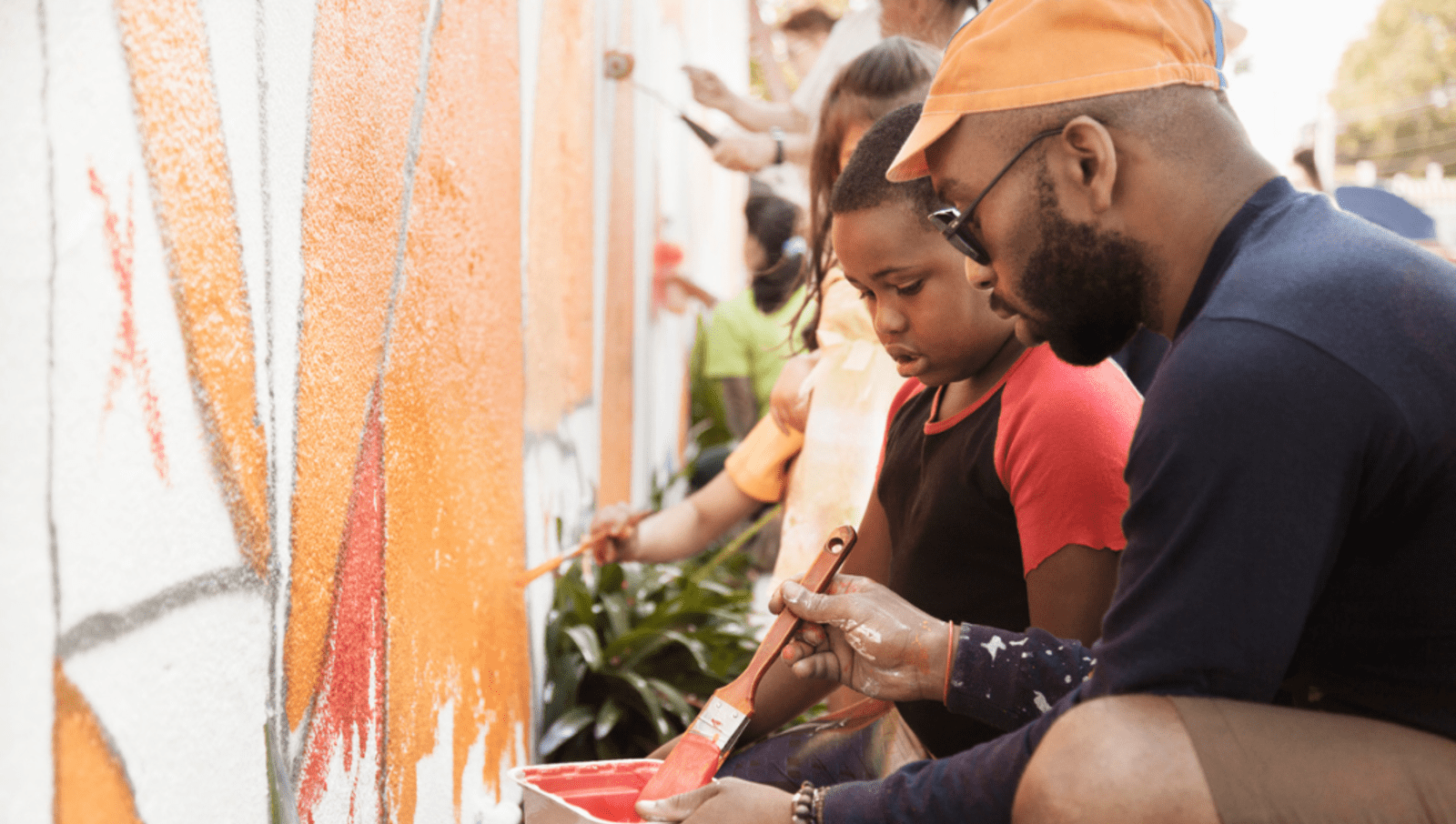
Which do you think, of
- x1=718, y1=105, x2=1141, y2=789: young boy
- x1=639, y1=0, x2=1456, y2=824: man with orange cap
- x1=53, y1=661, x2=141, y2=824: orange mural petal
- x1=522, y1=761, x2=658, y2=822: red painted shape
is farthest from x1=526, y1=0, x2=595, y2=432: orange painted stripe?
x1=53, y1=661, x2=141, y2=824: orange mural petal

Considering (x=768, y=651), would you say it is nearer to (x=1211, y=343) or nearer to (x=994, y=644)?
(x=994, y=644)

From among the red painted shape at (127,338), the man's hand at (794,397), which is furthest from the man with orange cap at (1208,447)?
the man's hand at (794,397)

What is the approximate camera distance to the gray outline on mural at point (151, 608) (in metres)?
0.95

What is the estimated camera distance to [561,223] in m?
3.38

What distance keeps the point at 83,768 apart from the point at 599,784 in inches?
33.4

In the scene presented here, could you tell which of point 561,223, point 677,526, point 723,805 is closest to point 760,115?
point 561,223

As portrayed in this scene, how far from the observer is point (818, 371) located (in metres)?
2.63

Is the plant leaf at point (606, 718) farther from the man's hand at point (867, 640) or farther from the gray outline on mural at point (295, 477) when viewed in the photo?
the gray outline on mural at point (295, 477)

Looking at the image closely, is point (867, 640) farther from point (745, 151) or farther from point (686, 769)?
point (745, 151)

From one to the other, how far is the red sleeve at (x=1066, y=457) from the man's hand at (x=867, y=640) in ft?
0.69

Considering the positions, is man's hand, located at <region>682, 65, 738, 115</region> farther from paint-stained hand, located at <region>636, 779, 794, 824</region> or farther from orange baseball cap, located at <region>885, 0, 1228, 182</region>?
paint-stained hand, located at <region>636, 779, 794, 824</region>

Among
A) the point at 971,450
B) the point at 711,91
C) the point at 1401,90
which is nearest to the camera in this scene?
the point at 971,450

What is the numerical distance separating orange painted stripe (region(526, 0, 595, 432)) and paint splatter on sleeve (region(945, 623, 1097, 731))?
5.48ft

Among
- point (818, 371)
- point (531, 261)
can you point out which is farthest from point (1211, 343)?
point (531, 261)
